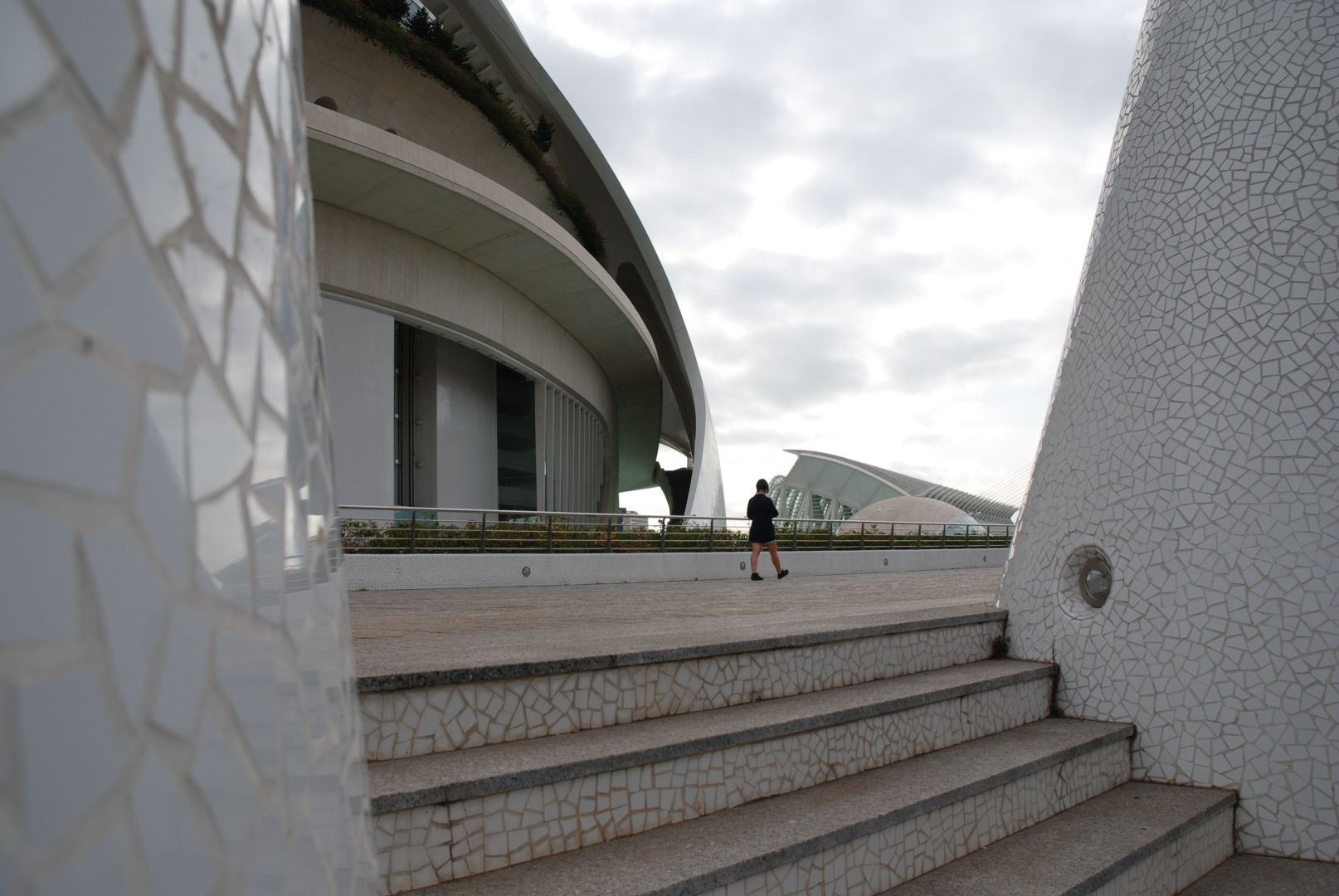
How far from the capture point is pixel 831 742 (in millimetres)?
3295

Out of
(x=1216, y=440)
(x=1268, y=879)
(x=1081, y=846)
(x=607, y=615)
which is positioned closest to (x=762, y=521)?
(x=607, y=615)

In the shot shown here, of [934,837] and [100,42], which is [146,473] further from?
[934,837]

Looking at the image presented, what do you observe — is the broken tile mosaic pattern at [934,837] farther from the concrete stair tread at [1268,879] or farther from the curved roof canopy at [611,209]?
the curved roof canopy at [611,209]

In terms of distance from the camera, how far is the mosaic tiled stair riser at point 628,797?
7.43 feet

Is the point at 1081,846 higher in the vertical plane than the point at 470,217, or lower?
lower

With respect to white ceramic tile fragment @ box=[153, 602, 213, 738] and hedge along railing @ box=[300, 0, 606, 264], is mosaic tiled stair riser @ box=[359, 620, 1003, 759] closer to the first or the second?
white ceramic tile fragment @ box=[153, 602, 213, 738]

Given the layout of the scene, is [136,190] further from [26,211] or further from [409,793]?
[409,793]

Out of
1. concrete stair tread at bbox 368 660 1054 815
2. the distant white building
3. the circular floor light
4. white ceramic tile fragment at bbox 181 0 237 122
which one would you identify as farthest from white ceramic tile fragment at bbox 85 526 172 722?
the distant white building

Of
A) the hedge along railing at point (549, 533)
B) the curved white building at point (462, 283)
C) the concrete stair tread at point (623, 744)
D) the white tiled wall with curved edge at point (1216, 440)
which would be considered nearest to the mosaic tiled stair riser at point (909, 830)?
the concrete stair tread at point (623, 744)

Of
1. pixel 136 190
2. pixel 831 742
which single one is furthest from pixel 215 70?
pixel 831 742

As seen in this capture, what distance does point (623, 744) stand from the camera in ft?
9.15

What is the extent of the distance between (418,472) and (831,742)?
1739cm

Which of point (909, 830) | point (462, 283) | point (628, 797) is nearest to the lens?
point (628, 797)

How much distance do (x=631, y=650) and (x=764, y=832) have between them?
0.82 metres
